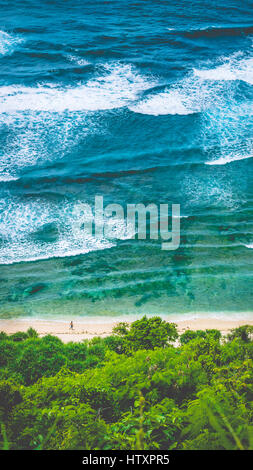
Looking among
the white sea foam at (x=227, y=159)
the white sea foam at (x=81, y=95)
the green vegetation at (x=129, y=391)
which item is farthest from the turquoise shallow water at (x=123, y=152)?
the green vegetation at (x=129, y=391)

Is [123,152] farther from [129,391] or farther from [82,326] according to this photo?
[129,391]

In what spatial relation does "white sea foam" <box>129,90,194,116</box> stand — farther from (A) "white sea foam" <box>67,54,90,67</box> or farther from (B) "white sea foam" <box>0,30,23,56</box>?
(B) "white sea foam" <box>0,30,23,56</box>

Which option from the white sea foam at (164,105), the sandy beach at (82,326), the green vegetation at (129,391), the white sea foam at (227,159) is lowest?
the sandy beach at (82,326)

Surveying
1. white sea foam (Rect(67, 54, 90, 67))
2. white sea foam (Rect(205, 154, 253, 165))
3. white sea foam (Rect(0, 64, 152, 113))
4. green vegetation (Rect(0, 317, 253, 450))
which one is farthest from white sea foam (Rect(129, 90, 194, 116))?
green vegetation (Rect(0, 317, 253, 450))

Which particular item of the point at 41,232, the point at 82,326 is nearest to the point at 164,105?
the point at 41,232

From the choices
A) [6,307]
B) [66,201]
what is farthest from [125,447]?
[66,201]

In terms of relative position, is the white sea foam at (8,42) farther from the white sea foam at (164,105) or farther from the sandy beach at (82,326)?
the sandy beach at (82,326)

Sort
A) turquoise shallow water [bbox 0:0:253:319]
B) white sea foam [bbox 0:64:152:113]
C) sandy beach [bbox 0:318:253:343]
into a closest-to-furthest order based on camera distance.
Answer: sandy beach [bbox 0:318:253:343] < turquoise shallow water [bbox 0:0:253:319] < white sea foam [bbox 0:64:152:113]
